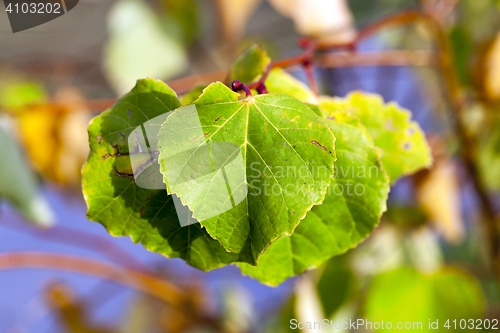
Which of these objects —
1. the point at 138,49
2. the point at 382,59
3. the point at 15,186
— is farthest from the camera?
the point at 138,49

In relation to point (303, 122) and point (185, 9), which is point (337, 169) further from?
point (185, 9)

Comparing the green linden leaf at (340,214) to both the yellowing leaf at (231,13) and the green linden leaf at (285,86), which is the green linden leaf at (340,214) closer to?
the green linden leaf at (285,86)

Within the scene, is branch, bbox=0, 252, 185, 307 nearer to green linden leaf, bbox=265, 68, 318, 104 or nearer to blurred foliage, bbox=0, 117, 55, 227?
blurred foliage, bbox=0, 117, 55, 227

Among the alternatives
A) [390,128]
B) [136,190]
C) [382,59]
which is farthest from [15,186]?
[382,59]

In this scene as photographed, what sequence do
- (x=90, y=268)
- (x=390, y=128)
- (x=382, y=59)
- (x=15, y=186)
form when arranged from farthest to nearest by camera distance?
(x=90, y=268), (x=382, y=59), (x=15, y=186), (x=390, y=128)

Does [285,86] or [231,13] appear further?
[231,13]

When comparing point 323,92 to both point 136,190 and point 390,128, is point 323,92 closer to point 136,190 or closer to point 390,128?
point 390,128

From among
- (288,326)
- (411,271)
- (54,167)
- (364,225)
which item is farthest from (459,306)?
(54,167)
